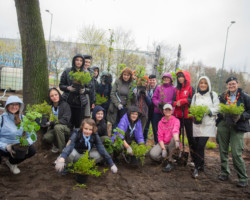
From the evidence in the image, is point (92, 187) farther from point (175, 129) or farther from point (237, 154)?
point (237, 154)

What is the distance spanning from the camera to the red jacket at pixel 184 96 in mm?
4008

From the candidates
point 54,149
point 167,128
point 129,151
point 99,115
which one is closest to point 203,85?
point 167,128

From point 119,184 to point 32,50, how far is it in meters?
3.25

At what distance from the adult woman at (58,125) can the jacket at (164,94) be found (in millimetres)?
2064

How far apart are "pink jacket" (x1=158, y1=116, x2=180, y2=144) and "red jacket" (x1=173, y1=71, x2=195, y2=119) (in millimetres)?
244

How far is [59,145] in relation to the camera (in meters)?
3.66

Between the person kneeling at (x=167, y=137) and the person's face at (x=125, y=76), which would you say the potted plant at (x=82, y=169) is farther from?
the person's face at (x=125, y=76)

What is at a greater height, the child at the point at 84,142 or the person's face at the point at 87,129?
the person's face at the point at 87,129

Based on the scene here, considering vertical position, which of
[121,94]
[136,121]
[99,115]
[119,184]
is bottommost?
[119,184]

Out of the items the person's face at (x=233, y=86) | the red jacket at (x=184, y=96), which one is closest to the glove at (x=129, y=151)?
the red jacket at (x=184, y=96)

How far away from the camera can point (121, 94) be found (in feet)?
14.5

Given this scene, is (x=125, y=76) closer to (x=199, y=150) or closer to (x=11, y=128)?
(x=199, y=150)

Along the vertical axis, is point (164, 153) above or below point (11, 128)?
below

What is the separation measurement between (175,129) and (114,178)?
159 centimetres
